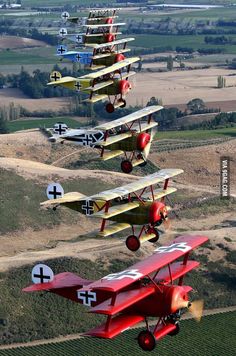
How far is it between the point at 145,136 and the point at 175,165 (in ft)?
268

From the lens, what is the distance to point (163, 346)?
120 meters

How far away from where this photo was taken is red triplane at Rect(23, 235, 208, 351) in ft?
255

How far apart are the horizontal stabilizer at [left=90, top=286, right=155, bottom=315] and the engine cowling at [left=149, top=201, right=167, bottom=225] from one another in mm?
9878

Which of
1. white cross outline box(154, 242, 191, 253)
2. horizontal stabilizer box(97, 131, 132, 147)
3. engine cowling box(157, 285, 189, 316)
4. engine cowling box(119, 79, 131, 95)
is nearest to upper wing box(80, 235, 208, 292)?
white cross outline box(154, 242, 191, 253)

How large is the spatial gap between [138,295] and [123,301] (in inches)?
63.5

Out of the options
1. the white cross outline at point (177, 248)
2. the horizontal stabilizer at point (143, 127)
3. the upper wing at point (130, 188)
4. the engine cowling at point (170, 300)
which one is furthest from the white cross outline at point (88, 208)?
the horizontal stabilizer at point (143, 127)

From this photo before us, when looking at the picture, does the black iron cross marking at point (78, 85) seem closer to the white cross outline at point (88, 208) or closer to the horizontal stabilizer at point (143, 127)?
the horizontal stabilizer at point (143, 127)

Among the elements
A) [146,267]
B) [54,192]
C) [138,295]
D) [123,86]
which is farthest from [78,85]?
[138,295]

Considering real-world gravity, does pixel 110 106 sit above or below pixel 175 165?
above

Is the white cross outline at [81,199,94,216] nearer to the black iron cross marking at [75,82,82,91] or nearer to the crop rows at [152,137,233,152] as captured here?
the black iron cross marking at [75,82,82,91]

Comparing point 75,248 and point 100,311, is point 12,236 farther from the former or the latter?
point 100,311

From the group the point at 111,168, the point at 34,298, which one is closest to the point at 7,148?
the point at 111,168

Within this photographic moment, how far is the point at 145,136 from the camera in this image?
10131 cm

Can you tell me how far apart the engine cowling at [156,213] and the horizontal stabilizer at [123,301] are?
32.4ft
